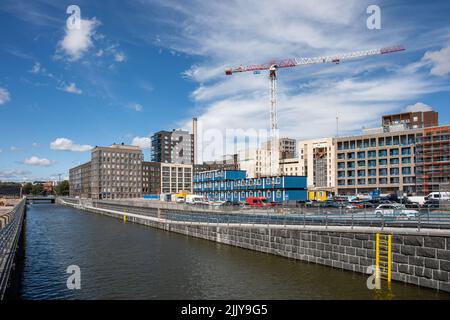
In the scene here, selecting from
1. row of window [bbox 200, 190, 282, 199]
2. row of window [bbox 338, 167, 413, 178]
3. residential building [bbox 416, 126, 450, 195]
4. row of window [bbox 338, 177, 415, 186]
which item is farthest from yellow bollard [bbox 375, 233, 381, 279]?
row of window [bbox 338, 167, 413, 178]

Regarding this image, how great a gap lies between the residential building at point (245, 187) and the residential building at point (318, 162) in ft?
179

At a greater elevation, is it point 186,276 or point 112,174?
point 112,174

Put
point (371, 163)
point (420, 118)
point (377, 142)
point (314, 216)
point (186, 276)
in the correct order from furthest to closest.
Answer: point (420, 118), point (371, 163), point (377, 142), point (314, 216), point (186, 276)

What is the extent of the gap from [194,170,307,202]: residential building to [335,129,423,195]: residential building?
42.8 metres

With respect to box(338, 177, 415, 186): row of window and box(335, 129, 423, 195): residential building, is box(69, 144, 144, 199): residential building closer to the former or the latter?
box(335, 129, 423, 195): residential building

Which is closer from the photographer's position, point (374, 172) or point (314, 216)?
point (314, 216)

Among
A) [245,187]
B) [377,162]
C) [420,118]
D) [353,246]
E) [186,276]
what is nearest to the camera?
[353,246]

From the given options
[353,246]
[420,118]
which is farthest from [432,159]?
[353,246]

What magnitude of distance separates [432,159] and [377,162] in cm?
1627

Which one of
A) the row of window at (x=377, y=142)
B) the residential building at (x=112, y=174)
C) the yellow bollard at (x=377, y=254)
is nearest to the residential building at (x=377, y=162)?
the row of window at (x=377, y=142)

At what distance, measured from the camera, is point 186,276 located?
2814cm

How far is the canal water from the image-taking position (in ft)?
76.1

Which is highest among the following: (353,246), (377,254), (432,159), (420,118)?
(420,118)

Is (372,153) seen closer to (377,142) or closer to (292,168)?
(377,142)
